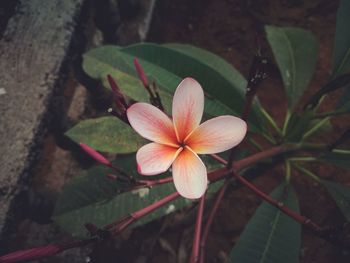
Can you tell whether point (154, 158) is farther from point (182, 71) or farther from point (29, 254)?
point (182, 71)

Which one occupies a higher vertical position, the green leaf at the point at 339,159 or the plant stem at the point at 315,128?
the green leaf at the point at 339,159

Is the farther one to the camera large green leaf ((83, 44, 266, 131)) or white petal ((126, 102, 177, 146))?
large green leaf ((83, 44, 266, 131))

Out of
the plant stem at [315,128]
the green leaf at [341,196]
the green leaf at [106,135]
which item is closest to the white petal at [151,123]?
the green leaf at [106,135]

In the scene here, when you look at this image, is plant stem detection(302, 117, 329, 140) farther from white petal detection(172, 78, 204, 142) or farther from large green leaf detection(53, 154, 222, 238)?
white petal detection(172, 78, 204, 142)

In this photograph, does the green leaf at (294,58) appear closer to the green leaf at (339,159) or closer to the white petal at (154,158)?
the green leaf at (339,159)

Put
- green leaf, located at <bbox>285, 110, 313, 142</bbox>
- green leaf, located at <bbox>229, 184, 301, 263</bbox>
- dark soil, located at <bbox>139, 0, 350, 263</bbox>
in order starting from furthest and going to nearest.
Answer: dark soil, located at <bbox>139, 0, 350, 263</bbox>, green leaf, located at <bbox>285, 110, 313, 142</bbox>, green leaf, located at <bbox>229, 184, 301, 263</bbox>

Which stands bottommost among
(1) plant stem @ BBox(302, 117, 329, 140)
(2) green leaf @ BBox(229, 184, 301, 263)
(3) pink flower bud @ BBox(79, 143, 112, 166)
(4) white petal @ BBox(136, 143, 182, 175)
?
(2) green leaf @ BBox(229, 184, 301, 263)

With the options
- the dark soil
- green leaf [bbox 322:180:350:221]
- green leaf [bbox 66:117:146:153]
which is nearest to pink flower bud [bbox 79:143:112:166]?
green leaf [bbox 66:117:146:153]
